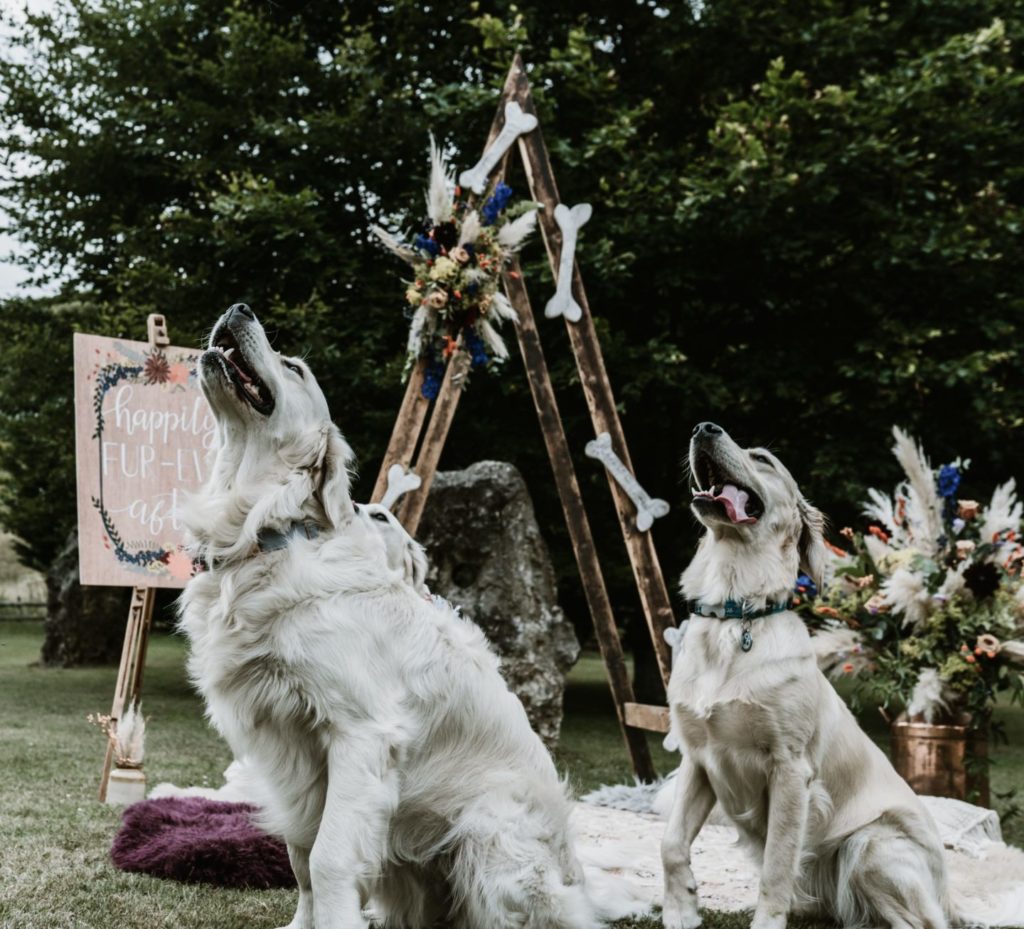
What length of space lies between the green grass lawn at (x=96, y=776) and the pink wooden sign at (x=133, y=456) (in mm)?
A: 614

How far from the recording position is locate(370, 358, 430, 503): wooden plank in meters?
5.88

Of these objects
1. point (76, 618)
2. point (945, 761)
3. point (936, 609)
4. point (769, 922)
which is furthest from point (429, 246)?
point (76, 618)

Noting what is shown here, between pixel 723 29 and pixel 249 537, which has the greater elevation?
pixel 723 29

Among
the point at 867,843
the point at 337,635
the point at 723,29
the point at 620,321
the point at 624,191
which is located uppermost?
the point at 723,29

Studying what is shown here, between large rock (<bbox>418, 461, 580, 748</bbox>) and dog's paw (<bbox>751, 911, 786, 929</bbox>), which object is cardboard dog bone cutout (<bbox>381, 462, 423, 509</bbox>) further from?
dog's paw (<bbox>751, 911, 786, 929</bbox>)

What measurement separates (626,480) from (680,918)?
10.3ft

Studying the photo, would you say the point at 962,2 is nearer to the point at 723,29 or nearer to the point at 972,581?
the point at 723,29

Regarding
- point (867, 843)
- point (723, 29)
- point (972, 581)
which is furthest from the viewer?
point (723, 29)

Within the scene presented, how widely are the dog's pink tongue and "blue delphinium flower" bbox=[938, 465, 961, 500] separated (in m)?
2.64

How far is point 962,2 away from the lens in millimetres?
9844

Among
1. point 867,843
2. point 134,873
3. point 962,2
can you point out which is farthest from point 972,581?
point 962,2

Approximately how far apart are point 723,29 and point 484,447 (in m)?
4.86

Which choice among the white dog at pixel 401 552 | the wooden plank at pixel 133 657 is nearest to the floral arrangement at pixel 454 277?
the wooden plank at pixel 133 657

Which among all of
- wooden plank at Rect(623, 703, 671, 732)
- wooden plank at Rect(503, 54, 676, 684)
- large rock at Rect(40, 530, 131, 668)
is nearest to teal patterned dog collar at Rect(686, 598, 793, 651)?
wooden plank at Rect(623, 703, 671, 732)
